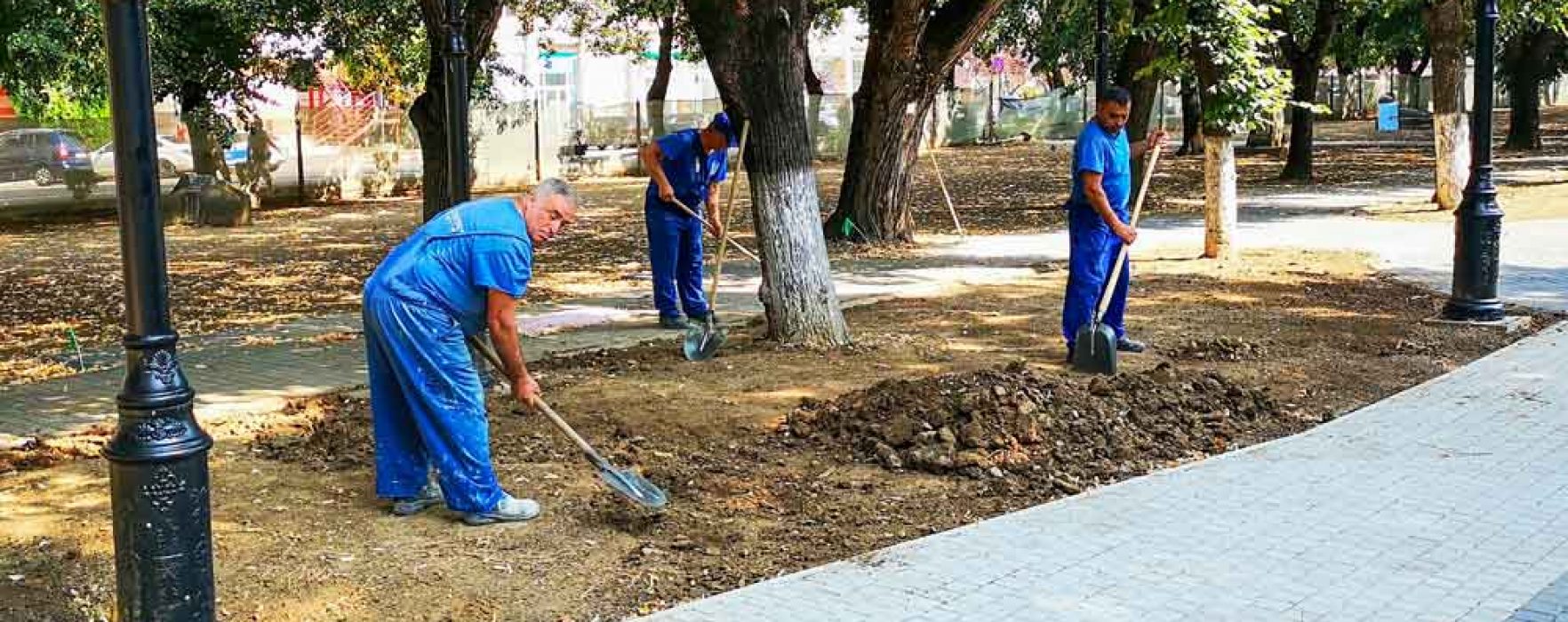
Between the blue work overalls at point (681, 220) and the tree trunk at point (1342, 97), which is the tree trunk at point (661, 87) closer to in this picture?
the blue work overalls at point (681, 220)

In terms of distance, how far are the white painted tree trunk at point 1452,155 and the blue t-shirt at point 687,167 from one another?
10943 millimetres

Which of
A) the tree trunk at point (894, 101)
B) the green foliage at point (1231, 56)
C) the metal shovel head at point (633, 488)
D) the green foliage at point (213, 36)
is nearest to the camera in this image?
the metal shovel head at point (633, 488)

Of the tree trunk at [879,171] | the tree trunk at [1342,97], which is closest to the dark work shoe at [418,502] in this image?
the tree trunk at [879,171]

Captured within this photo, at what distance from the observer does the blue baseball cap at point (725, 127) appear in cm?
942

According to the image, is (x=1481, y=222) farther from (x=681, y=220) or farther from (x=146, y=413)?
(x=146, y=413)

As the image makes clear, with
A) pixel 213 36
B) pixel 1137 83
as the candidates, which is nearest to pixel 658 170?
pixel 1137 83

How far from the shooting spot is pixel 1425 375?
849 centimetres

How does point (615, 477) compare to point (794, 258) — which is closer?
point (615, 477)

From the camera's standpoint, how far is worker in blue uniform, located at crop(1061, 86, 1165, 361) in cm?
841

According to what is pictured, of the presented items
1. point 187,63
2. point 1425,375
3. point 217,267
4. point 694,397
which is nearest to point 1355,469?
point 1425,375

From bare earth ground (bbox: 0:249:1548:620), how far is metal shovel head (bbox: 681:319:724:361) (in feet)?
0.40

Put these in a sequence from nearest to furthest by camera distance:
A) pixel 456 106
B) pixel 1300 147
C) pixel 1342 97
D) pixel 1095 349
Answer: pixel 456 106
pixel 1095 349
pixel 1300 147
pixel 1342 97

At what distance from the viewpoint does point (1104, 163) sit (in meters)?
8.45

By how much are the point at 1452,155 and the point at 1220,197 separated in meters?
5.50
